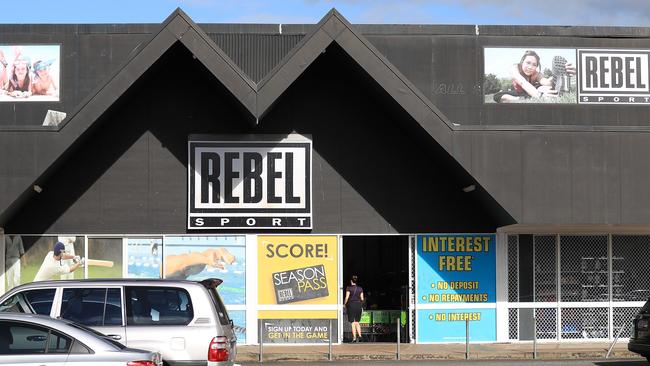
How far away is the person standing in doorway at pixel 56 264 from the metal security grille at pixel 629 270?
12656mm

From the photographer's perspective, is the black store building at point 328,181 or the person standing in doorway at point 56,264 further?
the black store building at point 328,181

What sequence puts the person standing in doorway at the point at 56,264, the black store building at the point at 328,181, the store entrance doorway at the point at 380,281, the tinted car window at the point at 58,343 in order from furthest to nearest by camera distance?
the store entrance doorway at the point at 380,281 → the black store building at the point at 328,181 → the person standing in doorway at the point at 56,264 → the tinted car window at the point at 58,343

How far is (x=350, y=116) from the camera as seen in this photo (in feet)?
77.2

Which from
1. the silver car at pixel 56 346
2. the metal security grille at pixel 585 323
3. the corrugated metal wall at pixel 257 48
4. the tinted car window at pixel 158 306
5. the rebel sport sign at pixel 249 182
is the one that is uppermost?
the corrugated metal wall at pixel 257 48

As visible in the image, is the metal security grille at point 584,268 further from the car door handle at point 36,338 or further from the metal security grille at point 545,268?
the car door handle at point 36,338

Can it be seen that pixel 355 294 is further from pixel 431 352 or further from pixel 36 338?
pixel 36 338

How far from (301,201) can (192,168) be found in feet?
8.70

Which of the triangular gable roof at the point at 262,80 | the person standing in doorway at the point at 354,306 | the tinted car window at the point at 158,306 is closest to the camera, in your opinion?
the tinted car window at the point at 158,306

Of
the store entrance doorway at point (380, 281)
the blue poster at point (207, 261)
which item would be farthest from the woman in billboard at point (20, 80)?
the store entrance doorway at point (380, 281)

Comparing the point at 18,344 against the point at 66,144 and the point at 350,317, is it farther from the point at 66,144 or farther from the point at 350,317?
the point at 350,317

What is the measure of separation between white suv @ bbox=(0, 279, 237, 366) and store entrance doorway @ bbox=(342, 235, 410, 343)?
1168 centimetres

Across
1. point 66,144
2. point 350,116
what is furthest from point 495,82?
point 66,144

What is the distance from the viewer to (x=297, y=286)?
917 inches

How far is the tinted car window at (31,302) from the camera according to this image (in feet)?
→ 42.3
